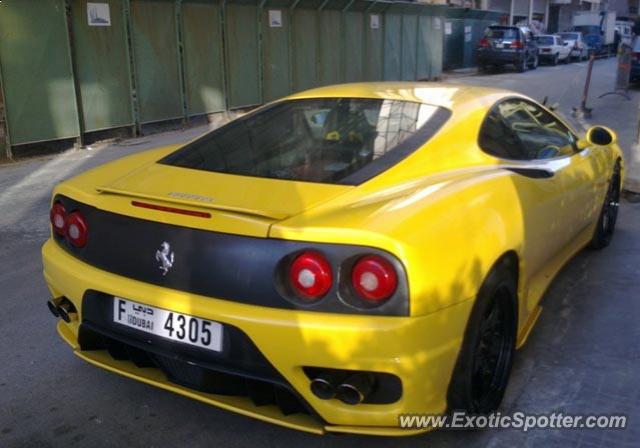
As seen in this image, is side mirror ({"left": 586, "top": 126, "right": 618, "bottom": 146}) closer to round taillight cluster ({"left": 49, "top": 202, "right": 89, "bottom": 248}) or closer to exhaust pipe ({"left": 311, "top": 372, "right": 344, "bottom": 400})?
exhaust pipe ({"left": 311, "top": 372, "right": 344, "bottom": 400})

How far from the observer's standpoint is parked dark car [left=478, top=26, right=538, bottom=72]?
27109mm

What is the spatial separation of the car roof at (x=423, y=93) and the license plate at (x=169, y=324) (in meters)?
1.66

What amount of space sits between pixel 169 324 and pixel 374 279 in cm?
79

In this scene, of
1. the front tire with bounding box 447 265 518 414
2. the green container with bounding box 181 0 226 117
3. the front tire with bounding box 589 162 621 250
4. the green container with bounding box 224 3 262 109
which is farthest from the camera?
the green container with bounding box 224 3 262 109

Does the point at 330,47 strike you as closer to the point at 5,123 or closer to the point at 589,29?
the point at 5,123

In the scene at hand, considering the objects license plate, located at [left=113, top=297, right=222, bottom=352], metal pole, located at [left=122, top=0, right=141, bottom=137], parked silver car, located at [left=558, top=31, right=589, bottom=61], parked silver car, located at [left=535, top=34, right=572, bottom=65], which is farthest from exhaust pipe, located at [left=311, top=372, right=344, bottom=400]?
parked silver car, located at [left=558, top=31, right=589, bottom=61]

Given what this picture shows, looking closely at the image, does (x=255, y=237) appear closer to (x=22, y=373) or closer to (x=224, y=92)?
(x=22, y=373)

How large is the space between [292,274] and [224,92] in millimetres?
11547

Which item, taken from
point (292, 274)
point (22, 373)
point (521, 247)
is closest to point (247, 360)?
point (292, 274)

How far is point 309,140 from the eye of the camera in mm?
3342

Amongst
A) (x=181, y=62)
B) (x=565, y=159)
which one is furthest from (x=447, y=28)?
(x=565, y=159)

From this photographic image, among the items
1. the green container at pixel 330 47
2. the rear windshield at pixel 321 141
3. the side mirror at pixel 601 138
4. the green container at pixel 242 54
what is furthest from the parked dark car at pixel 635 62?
the rear windshield at pixel 321 141

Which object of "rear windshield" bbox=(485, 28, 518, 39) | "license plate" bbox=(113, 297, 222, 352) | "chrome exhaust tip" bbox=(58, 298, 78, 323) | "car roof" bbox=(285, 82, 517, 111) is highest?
"rear windshield" bbox=(485, 28, 518, 39)

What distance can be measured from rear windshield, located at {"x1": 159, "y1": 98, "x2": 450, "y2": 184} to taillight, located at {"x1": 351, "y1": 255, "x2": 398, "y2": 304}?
1.95 ft
